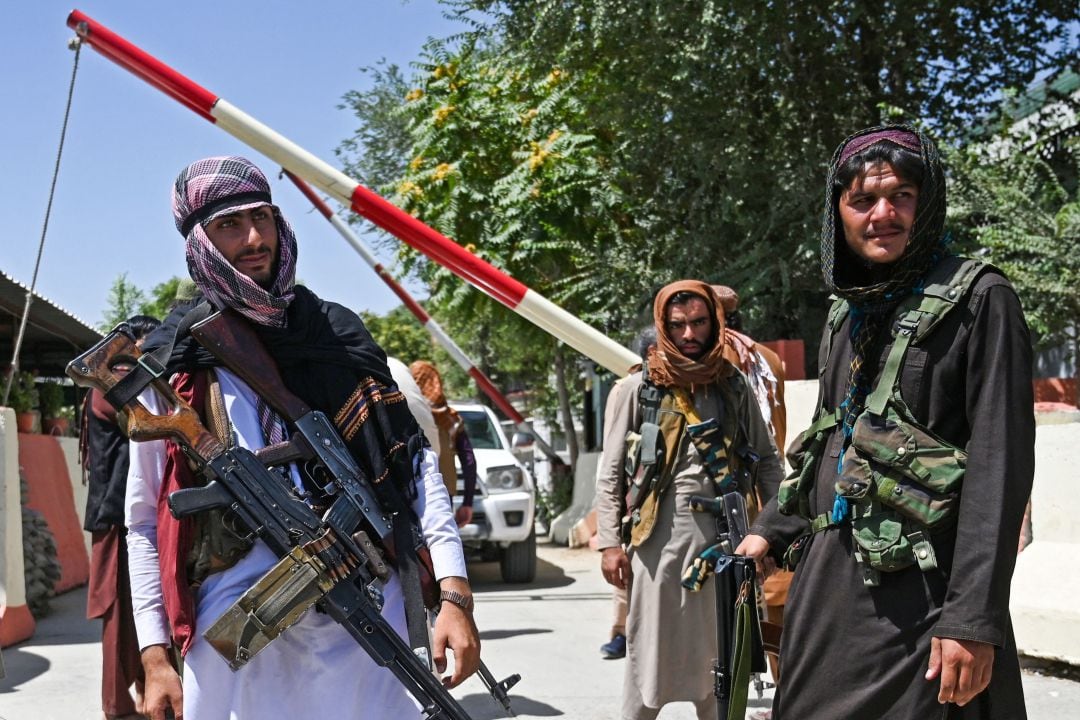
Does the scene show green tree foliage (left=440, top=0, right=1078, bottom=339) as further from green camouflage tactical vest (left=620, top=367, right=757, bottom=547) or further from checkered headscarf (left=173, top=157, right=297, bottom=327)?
checkered headscarf (left=173, top=157, right=297, bottom=327)

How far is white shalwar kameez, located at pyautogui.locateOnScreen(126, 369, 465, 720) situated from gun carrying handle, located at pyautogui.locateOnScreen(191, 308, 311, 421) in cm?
7

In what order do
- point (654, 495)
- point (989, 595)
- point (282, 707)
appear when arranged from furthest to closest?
point (654, 495), point (282, 707), point (989, 595)

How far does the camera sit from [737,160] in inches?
481

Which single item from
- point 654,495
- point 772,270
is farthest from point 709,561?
point 772,270

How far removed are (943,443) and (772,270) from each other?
9578mm

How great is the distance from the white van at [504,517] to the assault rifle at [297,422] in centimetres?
825

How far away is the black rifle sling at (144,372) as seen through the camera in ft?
9.02

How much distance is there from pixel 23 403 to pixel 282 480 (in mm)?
10449

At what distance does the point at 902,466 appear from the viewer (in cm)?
257

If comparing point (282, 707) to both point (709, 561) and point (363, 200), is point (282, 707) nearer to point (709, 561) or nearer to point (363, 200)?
point (709, 561)

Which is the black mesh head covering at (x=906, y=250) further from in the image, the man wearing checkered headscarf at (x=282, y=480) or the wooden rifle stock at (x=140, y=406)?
the wooden rifle stock at (x=140, y=406)

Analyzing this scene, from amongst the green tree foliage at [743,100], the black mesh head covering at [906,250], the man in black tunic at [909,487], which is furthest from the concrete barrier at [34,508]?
the black mesh head covering at [906,250]

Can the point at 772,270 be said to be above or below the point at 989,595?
above

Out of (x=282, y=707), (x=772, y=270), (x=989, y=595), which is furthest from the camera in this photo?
(x=772, y=270)
